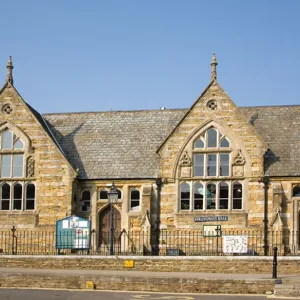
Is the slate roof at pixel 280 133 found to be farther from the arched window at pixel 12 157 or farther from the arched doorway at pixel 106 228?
the arched window at pixel 12 157

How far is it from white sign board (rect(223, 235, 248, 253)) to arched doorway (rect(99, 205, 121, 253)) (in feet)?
21.7

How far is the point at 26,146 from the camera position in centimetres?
3809

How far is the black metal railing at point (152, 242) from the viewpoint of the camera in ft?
112

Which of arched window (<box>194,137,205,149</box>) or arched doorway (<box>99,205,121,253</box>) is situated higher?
arched window (<box>194,137,205,149</box>)

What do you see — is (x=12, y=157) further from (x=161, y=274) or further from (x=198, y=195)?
(x=161, y=274)

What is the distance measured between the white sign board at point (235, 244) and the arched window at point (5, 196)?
12563 millimetres

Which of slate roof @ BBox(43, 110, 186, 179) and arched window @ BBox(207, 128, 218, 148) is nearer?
arched window @ BBox(207, 128, 218, 148)

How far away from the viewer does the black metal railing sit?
34.2 meters

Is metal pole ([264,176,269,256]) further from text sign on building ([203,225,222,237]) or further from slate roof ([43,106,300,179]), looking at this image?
text sign on building ([203,225,222,237])

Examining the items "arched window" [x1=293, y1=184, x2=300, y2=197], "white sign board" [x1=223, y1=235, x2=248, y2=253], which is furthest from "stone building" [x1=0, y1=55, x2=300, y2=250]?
"white sign board" [x1=223, y1=235, x2=248, y2=253]

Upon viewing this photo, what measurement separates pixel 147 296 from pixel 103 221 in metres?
14.5

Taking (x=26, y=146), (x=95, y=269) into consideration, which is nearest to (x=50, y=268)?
(x=95, y=269)

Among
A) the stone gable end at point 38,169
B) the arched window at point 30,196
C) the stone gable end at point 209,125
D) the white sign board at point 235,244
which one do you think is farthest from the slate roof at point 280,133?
the arched window at point 30,196

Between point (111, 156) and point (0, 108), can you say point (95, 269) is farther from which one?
point (0, 108)
